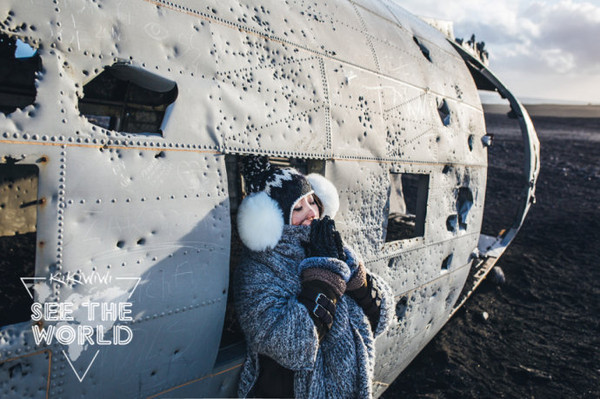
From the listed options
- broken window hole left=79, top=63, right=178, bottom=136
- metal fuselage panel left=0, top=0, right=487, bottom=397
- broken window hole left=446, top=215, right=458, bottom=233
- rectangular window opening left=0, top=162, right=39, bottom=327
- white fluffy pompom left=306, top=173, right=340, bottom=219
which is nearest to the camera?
metal fuselage panel left=0, top=0, right=487, bottom=397

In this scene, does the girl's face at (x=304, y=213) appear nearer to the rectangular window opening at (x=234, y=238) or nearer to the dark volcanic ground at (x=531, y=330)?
the rectangular window opening at (x=234, y=238)

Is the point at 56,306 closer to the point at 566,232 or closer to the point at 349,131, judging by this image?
the point at 349,131

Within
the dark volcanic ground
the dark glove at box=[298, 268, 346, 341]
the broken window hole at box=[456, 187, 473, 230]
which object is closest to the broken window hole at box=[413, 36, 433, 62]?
the broken window hole at box=[456, 187, 473, 230]

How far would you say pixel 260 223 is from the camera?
2600mm

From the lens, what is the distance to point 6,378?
1.97 metres

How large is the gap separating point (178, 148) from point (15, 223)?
376 centimetres

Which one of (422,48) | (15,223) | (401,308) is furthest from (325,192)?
(15,223)

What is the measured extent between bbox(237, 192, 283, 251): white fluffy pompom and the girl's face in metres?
0.15

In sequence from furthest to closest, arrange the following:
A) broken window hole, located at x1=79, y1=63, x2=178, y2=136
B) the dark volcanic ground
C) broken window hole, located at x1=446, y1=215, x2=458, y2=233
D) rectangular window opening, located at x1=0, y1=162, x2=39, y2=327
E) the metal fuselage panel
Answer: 1. the dark volcanic ground
2. broken window hole, located at x1=446, y1=215, x2=458, y2=233
3. rectangular window opening, located at x1=0, y1=162, x2=39, y2=327
4. broken window hole, located at x1=79, y1=63, x2=178, y2=136
5. the metal fuselage panel

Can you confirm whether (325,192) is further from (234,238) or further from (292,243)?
(234,238)

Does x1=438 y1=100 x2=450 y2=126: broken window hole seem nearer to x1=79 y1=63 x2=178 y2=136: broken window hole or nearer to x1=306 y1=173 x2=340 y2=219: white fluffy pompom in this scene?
x1=306 y1=173 x2=340 y2=219: white fluffy pompom

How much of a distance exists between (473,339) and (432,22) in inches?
222

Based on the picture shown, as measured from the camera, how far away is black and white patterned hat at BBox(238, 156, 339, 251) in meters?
2.60

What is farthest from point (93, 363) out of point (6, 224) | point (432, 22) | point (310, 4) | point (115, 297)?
point (432, 22)
